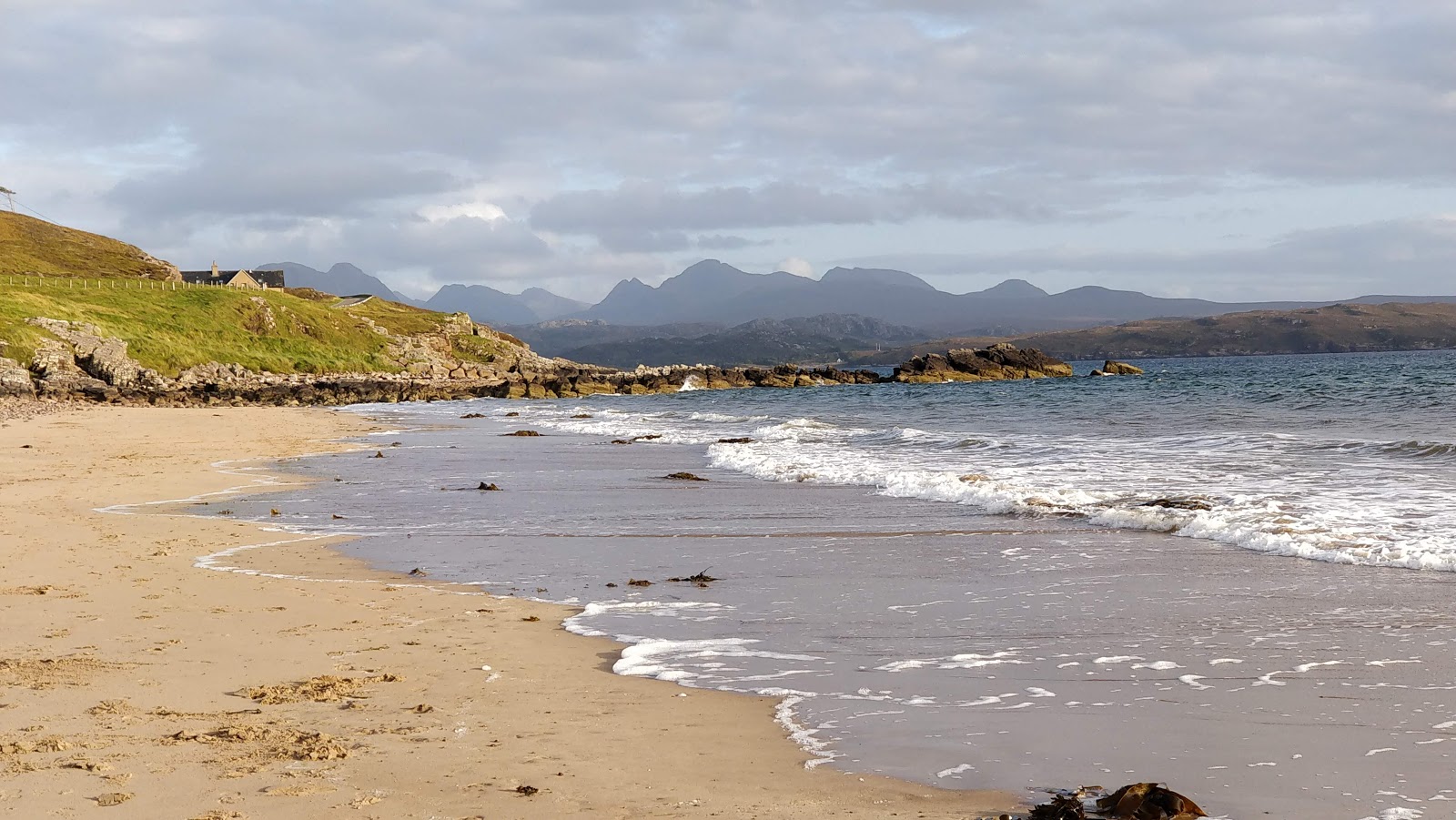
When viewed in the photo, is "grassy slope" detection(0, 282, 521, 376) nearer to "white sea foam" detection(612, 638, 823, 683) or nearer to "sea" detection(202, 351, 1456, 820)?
"sea" detection(202, 351, 1456, 820)

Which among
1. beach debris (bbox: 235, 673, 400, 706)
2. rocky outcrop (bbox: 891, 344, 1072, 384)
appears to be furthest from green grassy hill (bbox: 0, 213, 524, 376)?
beach debris (bbox: 235, 673, 400, 706)

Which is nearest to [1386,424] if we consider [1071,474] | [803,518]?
[1071,474]

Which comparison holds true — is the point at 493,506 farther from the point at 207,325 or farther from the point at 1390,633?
the point at 207,325

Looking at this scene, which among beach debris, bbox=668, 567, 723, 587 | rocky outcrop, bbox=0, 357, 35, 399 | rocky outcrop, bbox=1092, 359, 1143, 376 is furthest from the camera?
rocky outcrop, bbox=1092, 359, 1143, 376

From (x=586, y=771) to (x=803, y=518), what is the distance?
979 cm

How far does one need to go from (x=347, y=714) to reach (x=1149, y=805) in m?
4.21

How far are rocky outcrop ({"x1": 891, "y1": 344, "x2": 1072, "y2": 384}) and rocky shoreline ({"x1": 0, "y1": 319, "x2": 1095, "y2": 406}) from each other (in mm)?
86

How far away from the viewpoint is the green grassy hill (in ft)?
219

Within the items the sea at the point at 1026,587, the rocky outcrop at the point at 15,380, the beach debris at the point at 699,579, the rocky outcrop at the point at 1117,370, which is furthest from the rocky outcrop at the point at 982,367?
the beach debris at the point at 699,579

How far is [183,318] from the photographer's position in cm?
7731

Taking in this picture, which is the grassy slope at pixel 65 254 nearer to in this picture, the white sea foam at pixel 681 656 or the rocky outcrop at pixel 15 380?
the rocky outcrop at pixel 15 380

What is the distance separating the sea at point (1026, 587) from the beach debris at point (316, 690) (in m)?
1.69

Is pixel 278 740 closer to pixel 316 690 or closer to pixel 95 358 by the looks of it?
pixel 316 690

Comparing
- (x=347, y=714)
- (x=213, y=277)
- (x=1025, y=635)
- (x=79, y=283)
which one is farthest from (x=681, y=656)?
(x=213, y=277)
